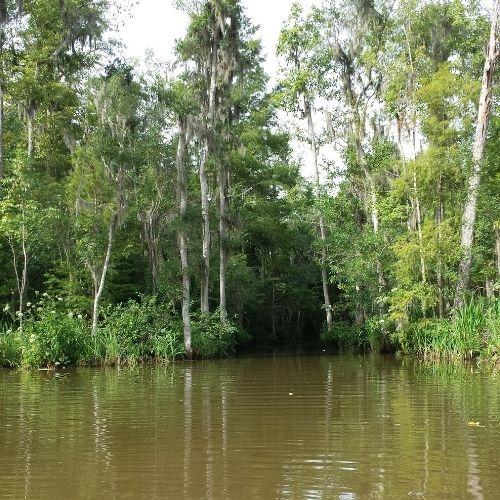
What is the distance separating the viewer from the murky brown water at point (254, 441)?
4.55 metres

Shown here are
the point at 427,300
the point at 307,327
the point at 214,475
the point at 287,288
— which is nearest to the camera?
the point at 214,475

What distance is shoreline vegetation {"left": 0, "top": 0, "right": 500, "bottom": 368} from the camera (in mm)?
19328

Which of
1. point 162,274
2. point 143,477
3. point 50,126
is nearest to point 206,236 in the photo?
point 162,274

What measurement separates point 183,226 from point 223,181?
4787mm

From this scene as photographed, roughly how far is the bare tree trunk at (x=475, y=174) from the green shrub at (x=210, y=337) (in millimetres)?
8236

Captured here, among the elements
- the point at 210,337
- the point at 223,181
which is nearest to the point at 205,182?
the point at 223,181

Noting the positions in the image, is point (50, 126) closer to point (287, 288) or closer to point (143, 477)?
point (287, 288)

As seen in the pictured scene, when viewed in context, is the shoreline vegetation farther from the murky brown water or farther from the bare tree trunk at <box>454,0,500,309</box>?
the murky brown water

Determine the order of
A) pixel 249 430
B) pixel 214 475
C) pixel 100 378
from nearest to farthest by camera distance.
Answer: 1. pixel 214 475
2. pixel 249 430
3. pixel 100 378

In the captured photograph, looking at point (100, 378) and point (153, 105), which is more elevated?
point (153, 105)

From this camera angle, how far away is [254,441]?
626cm

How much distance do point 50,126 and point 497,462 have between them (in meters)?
26.3

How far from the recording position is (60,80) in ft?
96.3

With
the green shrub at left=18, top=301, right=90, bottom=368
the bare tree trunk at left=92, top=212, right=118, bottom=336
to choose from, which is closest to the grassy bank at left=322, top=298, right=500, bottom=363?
the bare tree trunk at left=92, top=212, right=118, bottom=336
